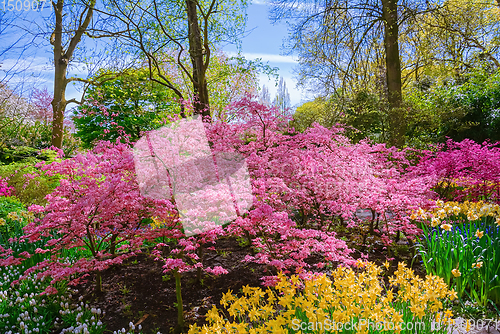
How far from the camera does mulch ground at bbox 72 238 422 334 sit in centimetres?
306

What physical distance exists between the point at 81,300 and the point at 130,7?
23.0 ft

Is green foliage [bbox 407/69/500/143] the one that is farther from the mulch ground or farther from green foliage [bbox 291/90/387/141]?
the mulch ground

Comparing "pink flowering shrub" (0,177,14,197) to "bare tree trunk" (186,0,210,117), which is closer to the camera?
"pink flowering shrub" (0,177,14,197)

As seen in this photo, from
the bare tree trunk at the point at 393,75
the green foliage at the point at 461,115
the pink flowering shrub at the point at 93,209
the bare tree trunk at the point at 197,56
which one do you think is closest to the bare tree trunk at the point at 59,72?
the bare tree trunk at the point at 197,56

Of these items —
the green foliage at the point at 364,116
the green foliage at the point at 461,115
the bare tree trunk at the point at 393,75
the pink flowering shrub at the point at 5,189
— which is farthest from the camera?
the green foliage at the point at 364,116

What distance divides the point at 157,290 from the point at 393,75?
9.33 metres

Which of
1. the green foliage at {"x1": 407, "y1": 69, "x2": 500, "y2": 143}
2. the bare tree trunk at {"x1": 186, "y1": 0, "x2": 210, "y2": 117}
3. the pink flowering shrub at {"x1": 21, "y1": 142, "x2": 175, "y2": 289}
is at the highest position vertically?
the bare tree trunk at {"x1": 186, "y1": 0, "x2": 210, "y2": 117}

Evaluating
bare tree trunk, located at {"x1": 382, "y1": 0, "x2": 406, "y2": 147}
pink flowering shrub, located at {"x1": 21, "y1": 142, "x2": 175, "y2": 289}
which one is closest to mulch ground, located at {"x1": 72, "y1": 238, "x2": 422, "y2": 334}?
pink flowering shrub, located at {"x1": 21, "y1": 142, "x2": 175, "y2": 289}

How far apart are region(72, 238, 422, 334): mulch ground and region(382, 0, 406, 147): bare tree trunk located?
5.57m

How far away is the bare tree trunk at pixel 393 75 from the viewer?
29.0 feet

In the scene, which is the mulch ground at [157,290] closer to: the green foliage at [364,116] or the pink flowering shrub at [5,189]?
the pink flowering shrub at [5,189]

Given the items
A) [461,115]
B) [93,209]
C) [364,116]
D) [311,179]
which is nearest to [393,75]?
[364,116]

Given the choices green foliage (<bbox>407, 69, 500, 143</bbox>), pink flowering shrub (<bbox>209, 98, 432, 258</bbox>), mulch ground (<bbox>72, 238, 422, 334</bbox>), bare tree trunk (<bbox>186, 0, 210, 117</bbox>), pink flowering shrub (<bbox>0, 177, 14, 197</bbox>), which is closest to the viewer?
mulch ground (<bbox>72, 238, 422, 334</bbox>)

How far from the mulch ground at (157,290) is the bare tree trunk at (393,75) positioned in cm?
557
